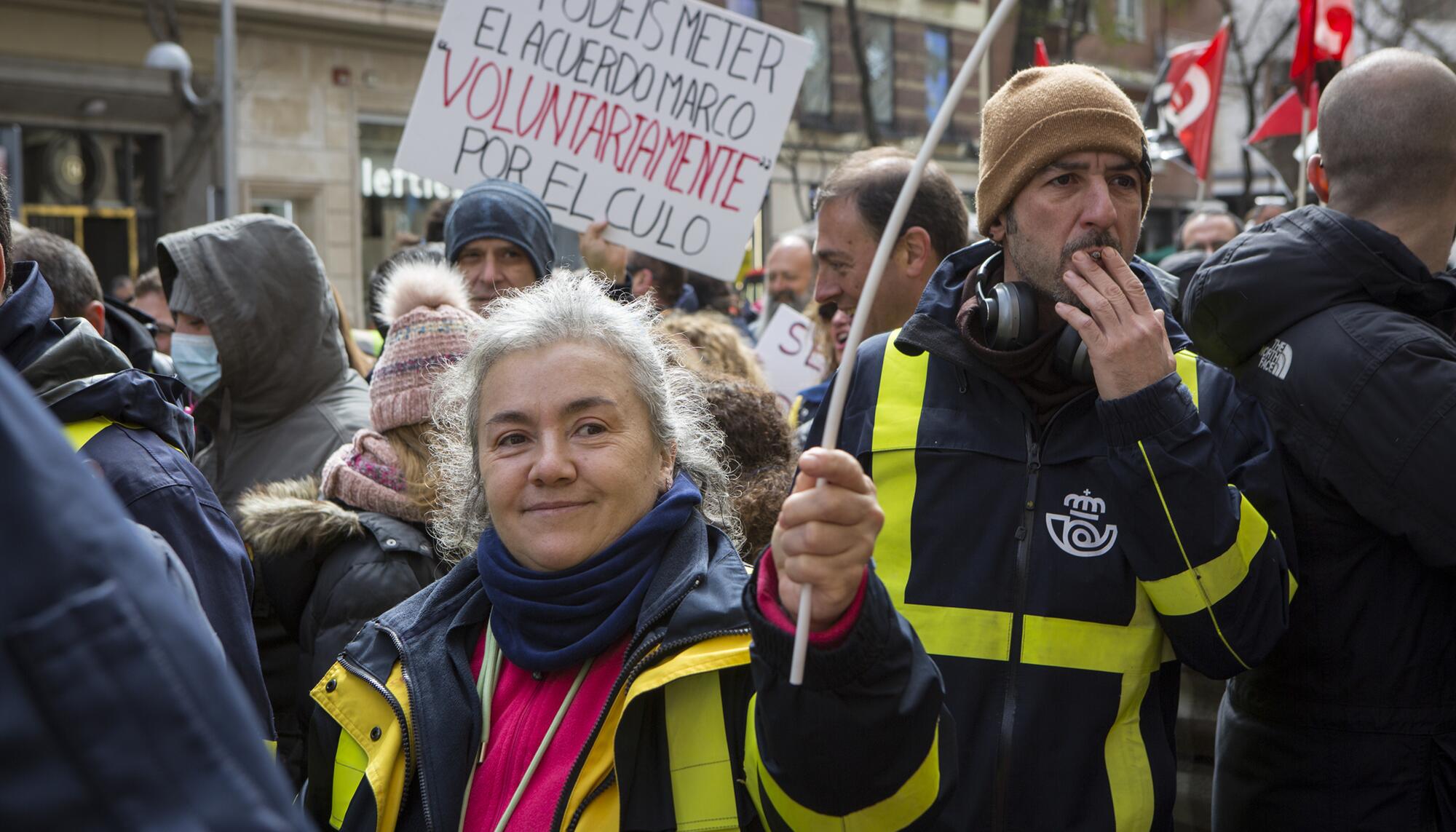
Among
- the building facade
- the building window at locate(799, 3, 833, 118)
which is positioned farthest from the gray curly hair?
the building window at locate(799, 3, 833, 118)

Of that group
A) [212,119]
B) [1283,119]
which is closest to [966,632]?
[1283,119]

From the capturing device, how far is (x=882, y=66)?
25.7 m

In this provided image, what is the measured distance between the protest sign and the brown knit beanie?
311 cm

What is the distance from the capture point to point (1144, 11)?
29.5 m

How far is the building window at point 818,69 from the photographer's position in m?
24.5

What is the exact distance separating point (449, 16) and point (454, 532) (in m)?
2.62

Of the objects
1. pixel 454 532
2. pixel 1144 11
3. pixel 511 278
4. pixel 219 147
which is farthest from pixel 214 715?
pixel 1144 11

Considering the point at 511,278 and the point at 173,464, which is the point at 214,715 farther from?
the point at 511,278

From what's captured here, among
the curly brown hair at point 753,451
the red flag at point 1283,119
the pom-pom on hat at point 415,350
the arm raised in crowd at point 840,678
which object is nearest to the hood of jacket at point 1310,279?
the curly brown hair at point 753,451

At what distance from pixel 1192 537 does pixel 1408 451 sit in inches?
19.4

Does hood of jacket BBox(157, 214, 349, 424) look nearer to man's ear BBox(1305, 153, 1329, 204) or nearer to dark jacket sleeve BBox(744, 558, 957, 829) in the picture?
dark jacket sleeve BBox(744, 558, 957, 829)

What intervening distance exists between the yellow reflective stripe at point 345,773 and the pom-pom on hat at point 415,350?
1.08m

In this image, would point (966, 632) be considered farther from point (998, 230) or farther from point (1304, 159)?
point (1304, 159)

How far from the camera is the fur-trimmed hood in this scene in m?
2.76
